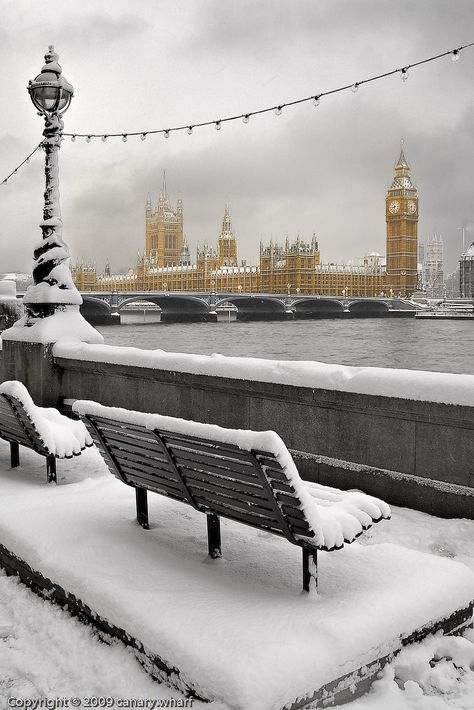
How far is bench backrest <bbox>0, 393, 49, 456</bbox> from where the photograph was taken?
457 centimetres

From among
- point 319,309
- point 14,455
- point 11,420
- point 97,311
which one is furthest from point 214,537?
point 319,309

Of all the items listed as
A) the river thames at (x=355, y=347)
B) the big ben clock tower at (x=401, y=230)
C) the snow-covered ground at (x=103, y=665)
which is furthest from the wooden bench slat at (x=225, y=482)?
the big ben clock tower at (x=401, y=230)

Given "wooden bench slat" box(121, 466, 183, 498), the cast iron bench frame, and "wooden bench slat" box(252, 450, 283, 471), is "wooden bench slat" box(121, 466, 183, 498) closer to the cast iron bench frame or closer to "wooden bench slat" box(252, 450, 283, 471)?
"wooden bench slat" box(252, 450, 283, 471)

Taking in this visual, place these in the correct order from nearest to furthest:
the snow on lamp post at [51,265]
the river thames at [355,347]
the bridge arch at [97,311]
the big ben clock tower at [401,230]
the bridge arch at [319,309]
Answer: the snow on lamp post at [51,265] → the river thames at [355,347] → the bridge arch at [97,311] → the bridge arch at [319,309] → the big ben clock tower at [401,230]

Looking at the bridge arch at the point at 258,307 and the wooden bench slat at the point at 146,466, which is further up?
the wooden bench slat at the point at 146,466

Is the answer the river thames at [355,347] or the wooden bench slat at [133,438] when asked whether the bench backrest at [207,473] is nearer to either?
the wooden bench slat at [133,438]

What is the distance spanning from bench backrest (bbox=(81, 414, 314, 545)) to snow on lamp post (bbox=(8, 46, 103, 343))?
16.3ft

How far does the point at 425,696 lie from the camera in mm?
2322

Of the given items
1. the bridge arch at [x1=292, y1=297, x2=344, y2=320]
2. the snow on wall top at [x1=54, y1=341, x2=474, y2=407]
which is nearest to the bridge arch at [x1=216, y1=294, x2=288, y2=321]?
the bridge arch at [x1=292, y1=297, x2=344, y2=320]

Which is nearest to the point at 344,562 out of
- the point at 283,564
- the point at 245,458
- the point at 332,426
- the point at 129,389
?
the point at 283,564

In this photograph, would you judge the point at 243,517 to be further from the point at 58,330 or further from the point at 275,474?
the point at 58,330

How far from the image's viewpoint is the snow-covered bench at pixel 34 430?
4.54 m

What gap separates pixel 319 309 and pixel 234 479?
2692 inches

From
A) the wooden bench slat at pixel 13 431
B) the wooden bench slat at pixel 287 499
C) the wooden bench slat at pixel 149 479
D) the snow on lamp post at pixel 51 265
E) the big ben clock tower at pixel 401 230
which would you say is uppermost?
the big ben clock tower at pixel 401 230
